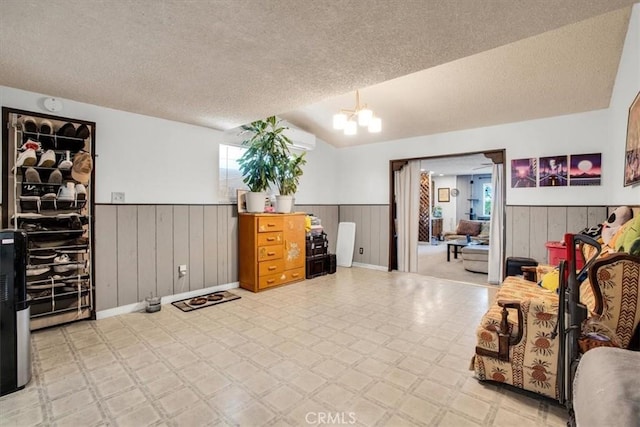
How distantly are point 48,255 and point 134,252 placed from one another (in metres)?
0.75

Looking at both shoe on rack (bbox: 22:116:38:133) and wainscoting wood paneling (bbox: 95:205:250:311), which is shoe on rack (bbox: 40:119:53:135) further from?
wainscoting wood paneling (bbox: 95:205:250:311)

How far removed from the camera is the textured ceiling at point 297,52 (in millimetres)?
1651

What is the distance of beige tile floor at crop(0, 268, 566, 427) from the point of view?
170 centimetres

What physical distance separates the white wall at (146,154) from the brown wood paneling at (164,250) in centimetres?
18

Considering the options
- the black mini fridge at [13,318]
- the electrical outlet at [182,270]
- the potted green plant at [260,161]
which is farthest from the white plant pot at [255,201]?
the black mini fridge at [13,318]

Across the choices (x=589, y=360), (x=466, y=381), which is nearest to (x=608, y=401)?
(x=589, y=360)

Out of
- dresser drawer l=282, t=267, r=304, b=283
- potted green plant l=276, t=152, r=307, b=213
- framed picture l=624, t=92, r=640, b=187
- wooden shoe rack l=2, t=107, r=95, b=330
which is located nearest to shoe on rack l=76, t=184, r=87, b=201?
wooden shoe rack l=2, t=107, r=95, b=330

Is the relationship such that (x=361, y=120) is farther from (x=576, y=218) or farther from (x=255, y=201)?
(x=576, y=218)

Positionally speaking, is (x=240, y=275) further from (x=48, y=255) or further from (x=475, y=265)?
(x=475, y=265)

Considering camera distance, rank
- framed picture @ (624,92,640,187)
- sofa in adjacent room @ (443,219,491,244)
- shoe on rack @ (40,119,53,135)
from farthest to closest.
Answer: sofa in adjacent room @ (443,219,491,244)
shoe on rack @ (40,119,53,135)
framed picture @ (624,92,640,187)

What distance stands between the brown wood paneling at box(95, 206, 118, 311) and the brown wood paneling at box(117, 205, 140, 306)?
39 millimetres

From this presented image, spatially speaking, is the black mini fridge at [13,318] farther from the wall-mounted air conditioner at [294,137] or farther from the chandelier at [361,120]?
the chandelier at [361,120]

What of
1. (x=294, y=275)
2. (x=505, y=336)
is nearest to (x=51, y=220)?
(x=294, y=275)

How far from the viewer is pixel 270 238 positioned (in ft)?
14.1
